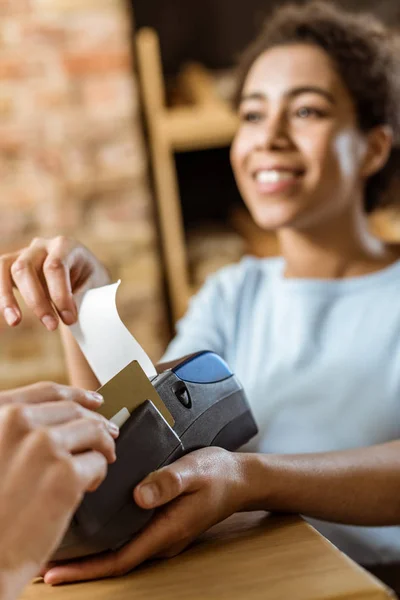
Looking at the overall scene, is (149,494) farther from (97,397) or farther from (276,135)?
(276,135)

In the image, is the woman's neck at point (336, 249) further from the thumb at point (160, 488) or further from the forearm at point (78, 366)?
the thumb at point (160, 488)

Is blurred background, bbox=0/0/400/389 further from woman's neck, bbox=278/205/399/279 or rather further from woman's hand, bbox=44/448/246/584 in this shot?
woman's hand, bbox=44/448/246/584

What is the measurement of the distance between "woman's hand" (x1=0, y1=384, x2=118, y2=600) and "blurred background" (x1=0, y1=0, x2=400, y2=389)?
1370mm

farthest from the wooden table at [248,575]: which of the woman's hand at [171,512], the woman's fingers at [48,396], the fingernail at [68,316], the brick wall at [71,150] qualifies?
the brick wall at [71,150]

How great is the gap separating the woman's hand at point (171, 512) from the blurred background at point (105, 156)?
4.26 feet

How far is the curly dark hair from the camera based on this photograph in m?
1.17

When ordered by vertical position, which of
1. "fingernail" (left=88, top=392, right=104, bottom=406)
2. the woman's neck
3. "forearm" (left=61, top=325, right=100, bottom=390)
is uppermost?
"fingernail" (left=88, top=392, right=104, bottom=406)

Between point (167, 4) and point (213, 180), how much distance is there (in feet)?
1.59

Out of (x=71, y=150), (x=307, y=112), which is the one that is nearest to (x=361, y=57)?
(x=307, y=112)

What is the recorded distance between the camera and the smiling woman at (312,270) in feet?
2.85

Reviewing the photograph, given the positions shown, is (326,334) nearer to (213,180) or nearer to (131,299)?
(131,299)

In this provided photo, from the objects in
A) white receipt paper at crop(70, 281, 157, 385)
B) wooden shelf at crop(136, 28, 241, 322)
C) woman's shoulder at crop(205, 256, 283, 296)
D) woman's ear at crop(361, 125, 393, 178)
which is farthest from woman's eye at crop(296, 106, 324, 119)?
wooden shelf at crop(136, 28, 241, 322)

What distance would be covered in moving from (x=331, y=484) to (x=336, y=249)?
23.1 inches

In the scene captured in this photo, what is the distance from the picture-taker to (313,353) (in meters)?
1.04
